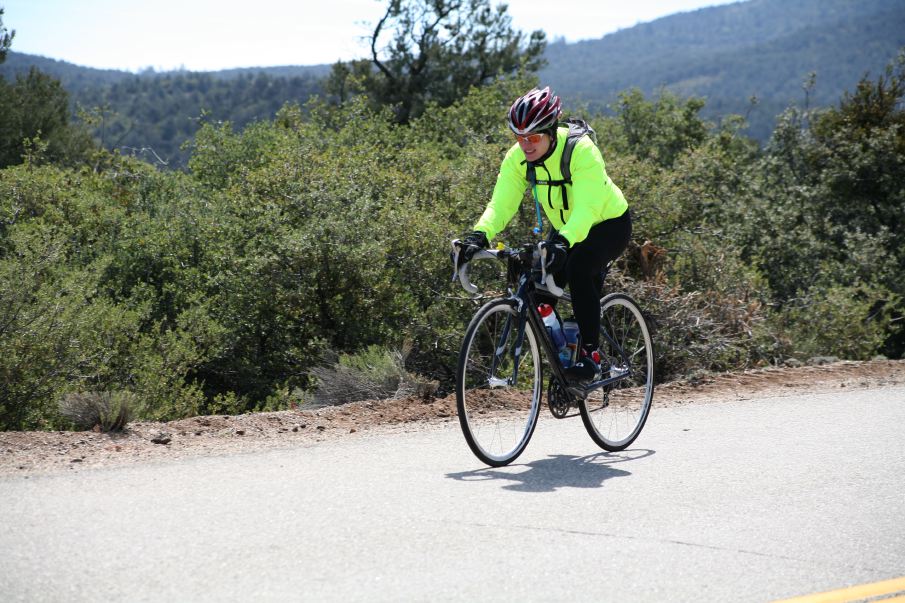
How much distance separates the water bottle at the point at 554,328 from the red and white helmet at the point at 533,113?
1136mm

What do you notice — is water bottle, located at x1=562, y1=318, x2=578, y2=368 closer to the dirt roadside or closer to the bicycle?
the bicycle

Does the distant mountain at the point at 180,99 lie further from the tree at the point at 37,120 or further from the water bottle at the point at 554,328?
the water bottle at the point at 554,328

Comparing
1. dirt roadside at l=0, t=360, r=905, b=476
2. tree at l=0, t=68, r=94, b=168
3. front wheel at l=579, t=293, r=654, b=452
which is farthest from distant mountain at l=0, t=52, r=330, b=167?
front wheel at l=579, t=293, r=654, b=452

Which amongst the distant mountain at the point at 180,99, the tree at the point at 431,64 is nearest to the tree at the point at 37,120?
the tree at the point at 431,64

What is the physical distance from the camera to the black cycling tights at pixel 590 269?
617 centimetres

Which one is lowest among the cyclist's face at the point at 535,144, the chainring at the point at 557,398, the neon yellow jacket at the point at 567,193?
the chainring at the point at 557,398

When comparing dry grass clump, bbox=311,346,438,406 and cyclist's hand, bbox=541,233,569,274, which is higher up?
cyclist's hand, bbox=541,233,569,274

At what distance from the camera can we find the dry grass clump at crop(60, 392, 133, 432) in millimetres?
6809

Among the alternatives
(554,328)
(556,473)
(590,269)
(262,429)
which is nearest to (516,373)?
(554,328)

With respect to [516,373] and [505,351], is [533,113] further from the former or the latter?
[516,373]

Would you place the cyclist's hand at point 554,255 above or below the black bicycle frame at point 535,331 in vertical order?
above

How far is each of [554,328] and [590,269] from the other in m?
0.45

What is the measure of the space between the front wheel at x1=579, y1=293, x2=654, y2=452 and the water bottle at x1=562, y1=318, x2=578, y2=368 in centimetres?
26

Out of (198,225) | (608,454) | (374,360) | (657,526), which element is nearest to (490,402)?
(608,454)
